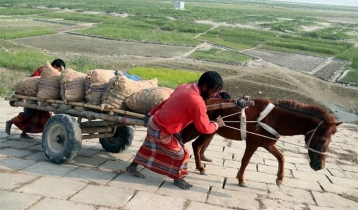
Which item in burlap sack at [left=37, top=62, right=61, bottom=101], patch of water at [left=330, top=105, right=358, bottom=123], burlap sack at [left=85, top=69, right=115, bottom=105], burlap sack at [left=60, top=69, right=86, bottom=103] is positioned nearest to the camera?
burlap sack at [left=85, top=69, right=115, bottom=105]

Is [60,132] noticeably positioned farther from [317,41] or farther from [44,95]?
[317,41]

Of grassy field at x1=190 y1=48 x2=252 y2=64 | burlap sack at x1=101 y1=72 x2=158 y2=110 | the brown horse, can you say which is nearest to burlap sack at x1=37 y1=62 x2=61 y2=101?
burlap sack at x1=101 y1=72 x2=158 y2=110

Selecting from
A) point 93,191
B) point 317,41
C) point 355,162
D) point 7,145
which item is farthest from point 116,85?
point 317,41

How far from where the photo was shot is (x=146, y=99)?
5.69 meters

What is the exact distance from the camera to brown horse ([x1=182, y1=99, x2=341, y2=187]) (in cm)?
521

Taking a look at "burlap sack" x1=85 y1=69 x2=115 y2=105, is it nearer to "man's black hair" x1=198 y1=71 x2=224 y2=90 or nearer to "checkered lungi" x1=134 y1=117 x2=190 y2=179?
"checkered lungi" x1=134 y1=117 x2=190 y2=179

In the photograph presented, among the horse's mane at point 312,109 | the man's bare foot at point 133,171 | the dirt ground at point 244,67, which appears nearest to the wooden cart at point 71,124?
the man's bare foot at point 133,171

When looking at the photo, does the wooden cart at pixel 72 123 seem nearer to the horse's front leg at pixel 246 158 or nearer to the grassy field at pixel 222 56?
the horse's front leg at pixel 246 158

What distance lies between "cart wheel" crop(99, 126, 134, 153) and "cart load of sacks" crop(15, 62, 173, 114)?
1.03 meters

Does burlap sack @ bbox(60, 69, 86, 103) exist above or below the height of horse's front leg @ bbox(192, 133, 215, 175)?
above

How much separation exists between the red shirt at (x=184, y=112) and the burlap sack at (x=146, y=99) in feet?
1.36

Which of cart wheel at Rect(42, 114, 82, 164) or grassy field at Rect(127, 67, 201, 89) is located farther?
grassy field at Rect(127, 67, 201, 89)

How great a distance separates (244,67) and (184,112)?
16.6 metres

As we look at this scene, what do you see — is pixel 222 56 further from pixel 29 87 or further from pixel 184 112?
pixel 184 112
